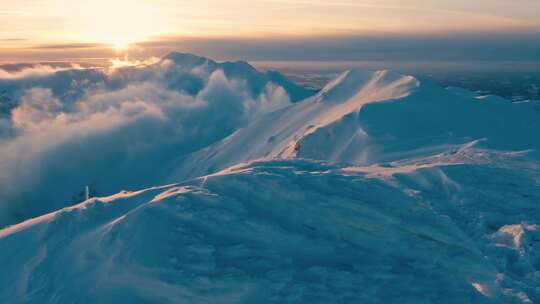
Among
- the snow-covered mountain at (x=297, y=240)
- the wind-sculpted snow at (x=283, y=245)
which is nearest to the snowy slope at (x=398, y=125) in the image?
the snow-covered mountain at (x=297, y=240)

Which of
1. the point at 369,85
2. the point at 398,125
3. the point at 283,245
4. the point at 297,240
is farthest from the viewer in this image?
the point at 369,85

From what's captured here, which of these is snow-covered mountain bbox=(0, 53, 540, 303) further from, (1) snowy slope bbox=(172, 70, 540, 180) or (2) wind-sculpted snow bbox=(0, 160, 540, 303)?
(1) snowy slope bbox=(172, 70, 540, 180)

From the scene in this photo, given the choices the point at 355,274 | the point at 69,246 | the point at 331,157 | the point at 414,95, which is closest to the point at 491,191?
the point at 355,274

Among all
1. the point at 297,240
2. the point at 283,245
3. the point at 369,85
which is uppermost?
the point at 369,85

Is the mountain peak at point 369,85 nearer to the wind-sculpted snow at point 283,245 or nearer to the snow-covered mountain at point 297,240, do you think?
the snow-covered mountain at point 297,240

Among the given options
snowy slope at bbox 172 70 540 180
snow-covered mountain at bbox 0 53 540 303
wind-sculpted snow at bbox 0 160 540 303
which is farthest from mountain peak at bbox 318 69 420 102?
wind-sculpted snow at bbox 0 160 540 303

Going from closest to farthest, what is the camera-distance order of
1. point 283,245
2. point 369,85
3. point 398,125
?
point 283,245
point 398,125
point 369,85

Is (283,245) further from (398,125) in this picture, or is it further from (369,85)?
(369,85)

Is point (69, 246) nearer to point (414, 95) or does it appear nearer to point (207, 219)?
point (207, 219)

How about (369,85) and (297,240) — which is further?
(369,85)

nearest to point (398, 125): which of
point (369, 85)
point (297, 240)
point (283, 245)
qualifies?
point (297, 240)

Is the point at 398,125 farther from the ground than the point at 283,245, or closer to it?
farther from the ground
